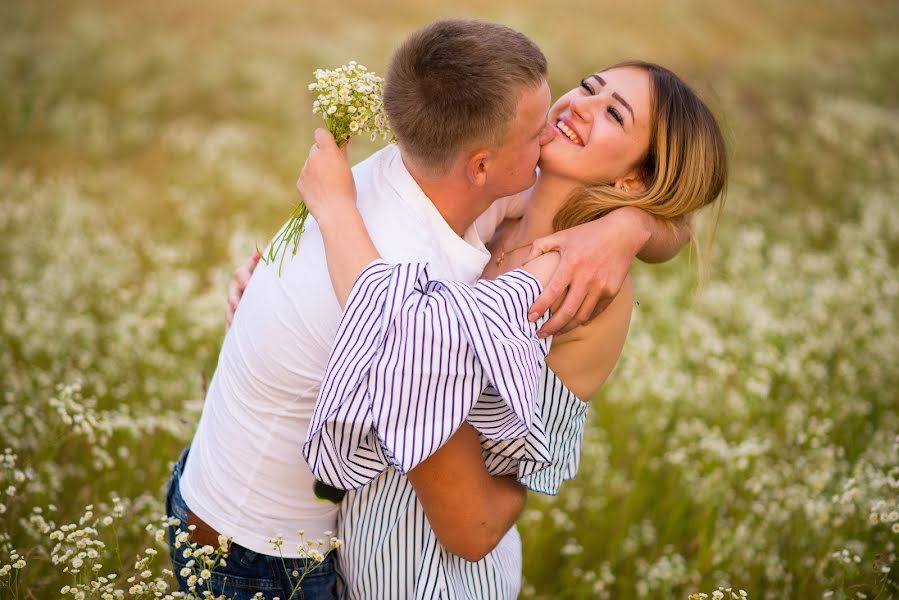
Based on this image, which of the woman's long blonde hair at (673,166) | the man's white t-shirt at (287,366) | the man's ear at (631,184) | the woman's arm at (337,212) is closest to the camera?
the woman's arm at (337,212)

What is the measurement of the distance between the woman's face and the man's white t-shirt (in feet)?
1.59

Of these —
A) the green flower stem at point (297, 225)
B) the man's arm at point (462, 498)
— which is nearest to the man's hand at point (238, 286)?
the green flower stem at point (297, 225)

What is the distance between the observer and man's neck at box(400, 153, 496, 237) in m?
2.40

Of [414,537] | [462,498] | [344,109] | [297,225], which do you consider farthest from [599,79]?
[414,537]

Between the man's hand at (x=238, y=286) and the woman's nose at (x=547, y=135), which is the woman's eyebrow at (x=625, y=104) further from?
the man's hand at (x=238, y=286)

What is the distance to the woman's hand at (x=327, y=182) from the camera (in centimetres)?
235

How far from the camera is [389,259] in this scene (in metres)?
2.32

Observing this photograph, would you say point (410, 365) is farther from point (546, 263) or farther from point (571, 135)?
point (571, 135)

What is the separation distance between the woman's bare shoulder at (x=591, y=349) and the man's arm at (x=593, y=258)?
75 mm

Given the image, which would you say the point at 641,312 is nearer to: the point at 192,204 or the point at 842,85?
the point at 192,204

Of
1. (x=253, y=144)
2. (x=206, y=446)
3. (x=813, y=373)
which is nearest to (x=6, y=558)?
(x=206, y=446)

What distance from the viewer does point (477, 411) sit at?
88.2 inches

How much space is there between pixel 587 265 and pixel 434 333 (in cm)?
63

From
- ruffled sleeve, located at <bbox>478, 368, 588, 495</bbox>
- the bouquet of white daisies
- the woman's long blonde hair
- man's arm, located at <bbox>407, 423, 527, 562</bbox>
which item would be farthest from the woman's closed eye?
man's arm, located at <bbox>407, 423, 527, 562</bbox>
